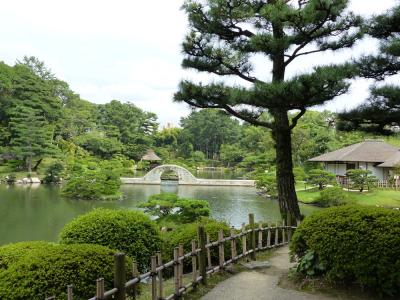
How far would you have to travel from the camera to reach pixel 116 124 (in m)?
40.5

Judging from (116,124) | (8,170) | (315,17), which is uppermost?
(116,124)

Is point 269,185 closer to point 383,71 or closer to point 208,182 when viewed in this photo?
point 208,182

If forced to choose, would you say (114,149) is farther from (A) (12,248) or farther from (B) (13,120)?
(A) (12,248)

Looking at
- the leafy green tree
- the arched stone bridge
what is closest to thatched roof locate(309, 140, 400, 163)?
the arched stone bridge

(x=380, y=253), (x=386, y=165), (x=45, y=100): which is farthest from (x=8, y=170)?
(x=380, y=253)

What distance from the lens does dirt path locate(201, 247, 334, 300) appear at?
160 inches

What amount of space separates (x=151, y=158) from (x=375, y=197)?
25.4 metres

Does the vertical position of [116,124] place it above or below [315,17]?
above

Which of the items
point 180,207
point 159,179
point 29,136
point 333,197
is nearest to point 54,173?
point 29,136

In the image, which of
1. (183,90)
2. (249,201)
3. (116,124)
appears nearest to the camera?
(183,90)

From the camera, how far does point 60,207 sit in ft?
56.5

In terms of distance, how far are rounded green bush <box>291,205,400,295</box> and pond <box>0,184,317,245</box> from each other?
9529mm

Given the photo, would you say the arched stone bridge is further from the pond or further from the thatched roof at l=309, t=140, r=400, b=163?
the thatched roof at l=309, t=140, r=400, b=163

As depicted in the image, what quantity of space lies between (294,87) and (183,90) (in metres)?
2.13
